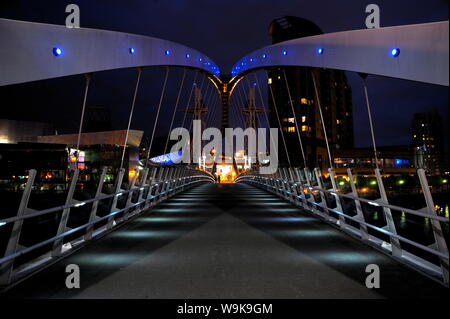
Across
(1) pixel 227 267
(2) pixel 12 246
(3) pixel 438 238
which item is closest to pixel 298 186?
(1) pixel 227 267

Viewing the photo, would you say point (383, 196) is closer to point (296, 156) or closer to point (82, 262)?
point (82, 262)

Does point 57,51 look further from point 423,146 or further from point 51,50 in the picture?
point 423,146

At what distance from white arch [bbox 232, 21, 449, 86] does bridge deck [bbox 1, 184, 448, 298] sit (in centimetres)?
326

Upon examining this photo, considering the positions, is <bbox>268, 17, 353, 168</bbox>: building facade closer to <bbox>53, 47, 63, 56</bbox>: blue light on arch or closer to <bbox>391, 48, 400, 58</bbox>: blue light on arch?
<bbox>391, 48, 400, 58</bbox>: blue light on arch

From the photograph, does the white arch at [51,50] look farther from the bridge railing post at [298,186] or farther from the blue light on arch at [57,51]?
the bridge railing post at [298,186]

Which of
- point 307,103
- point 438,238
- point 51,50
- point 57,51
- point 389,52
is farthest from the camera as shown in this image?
point 307,103

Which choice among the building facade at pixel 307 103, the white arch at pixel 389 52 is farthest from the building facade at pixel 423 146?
the building facade at pixel 307 103

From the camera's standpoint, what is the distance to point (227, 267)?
538 cm

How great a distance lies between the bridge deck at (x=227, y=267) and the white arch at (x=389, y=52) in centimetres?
326

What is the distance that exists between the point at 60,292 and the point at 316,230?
6122 mm

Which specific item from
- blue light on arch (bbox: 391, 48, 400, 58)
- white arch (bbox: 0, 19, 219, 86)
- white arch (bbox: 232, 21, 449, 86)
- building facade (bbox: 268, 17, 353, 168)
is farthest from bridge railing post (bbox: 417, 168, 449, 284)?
building facade (bbox: 268, 17, 353, 168)

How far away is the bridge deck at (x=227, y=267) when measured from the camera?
4227mm

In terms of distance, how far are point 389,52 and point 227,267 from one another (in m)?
5.28

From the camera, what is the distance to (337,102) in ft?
455
